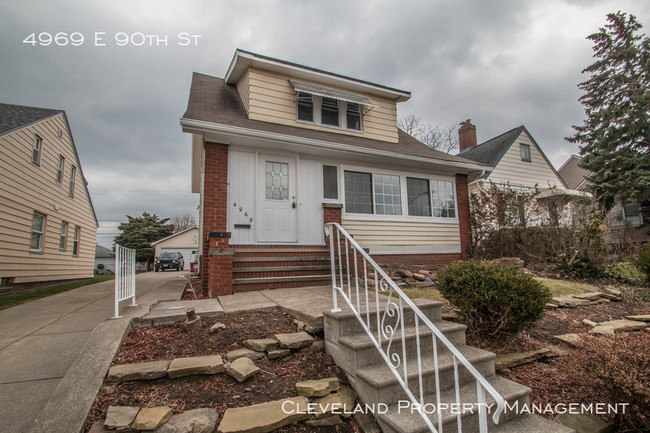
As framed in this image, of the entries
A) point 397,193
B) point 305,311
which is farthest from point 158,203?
point 305,311

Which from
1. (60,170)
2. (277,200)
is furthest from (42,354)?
(60,170)

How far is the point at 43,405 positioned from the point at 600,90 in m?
19.5

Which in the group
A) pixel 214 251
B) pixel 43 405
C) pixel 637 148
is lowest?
pixel 43 405

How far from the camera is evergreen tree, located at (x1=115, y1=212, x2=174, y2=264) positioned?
33.4 m

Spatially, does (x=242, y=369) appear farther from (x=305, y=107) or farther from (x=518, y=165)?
(x=518, y=165)

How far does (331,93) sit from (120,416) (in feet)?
24.2

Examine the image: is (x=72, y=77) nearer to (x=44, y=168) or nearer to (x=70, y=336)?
(x=44, y=168)

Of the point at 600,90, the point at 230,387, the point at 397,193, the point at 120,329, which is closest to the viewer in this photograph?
the point at 230,387

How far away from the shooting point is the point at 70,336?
3.19m

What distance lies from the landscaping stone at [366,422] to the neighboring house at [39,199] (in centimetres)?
1044

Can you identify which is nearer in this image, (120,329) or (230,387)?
(230,387)

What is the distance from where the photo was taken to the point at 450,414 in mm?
1915

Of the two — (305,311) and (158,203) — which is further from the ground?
(158,203)

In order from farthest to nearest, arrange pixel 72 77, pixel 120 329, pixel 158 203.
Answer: pixel 158 203 → pixel 72 77 → pixel 120 329
